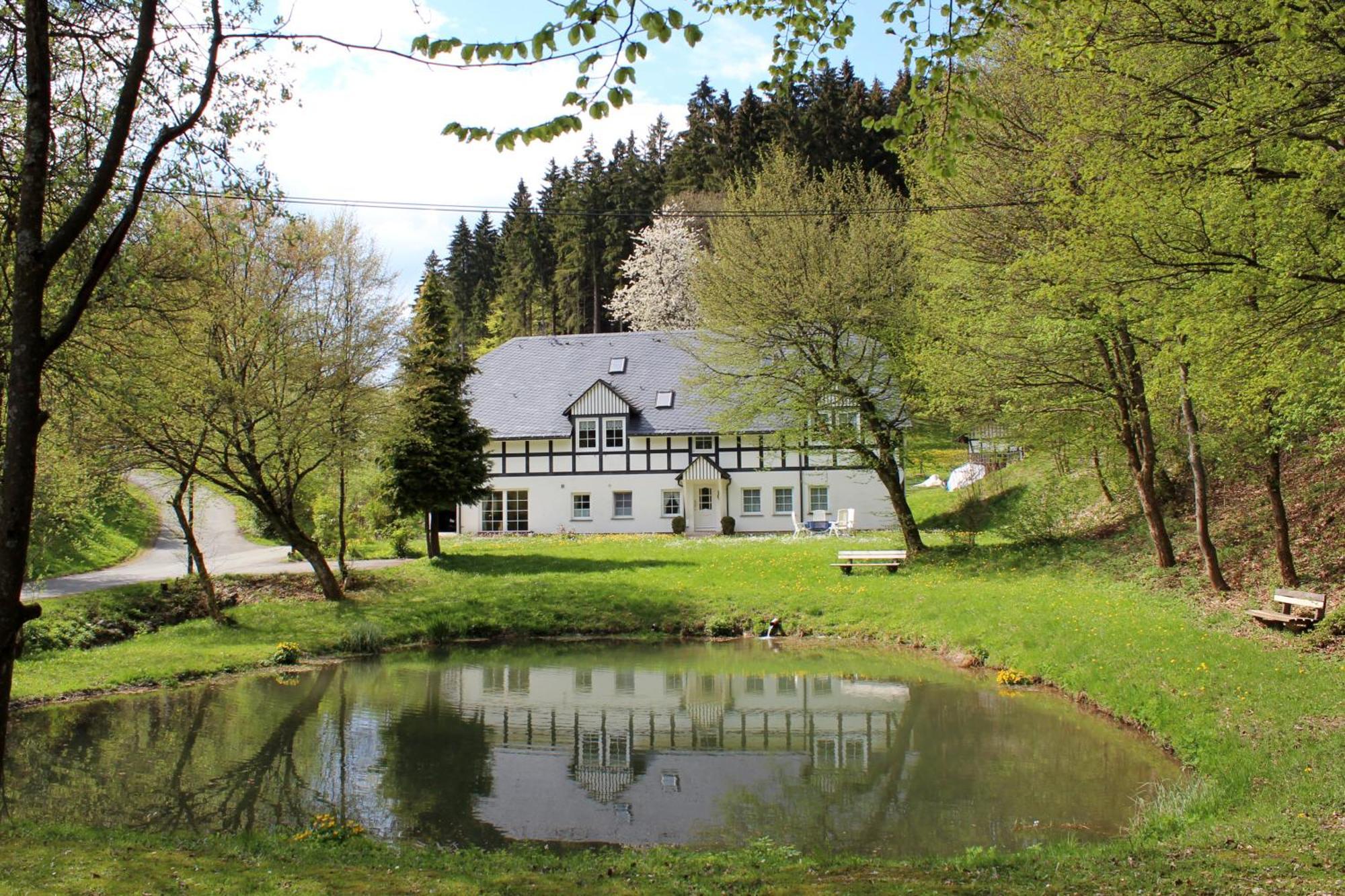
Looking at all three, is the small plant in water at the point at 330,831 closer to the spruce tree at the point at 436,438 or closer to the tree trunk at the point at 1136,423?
the tree trunk at the point at 1136,423

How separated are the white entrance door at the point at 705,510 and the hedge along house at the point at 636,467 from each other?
34mm

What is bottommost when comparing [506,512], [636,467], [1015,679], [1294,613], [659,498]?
[1015,679]

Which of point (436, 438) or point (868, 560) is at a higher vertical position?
point (436, 438)

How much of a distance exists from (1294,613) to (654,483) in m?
24.9

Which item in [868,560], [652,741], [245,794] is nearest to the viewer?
[245,794]

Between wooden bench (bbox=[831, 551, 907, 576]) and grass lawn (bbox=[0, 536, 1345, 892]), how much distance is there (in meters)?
0.35

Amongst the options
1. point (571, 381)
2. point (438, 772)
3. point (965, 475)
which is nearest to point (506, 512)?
point (571, 381)

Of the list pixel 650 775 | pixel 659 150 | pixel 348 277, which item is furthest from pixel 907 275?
pixel 659 150

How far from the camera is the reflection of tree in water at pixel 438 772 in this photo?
324 inches

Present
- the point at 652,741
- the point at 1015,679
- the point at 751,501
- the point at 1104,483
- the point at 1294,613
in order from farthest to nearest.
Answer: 1. the point at 751,501
2. the point at 1104,483
3. the point at 1015,679
4. the point at 1294,613
5. the point at 652,741

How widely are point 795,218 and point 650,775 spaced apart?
1605 centimetres

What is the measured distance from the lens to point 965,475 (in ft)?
124

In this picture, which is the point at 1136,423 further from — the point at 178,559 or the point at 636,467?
the point at 178,559

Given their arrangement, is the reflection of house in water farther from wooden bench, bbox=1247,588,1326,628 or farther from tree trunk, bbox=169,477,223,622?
tree trunk, bbox=169,477,223,622
